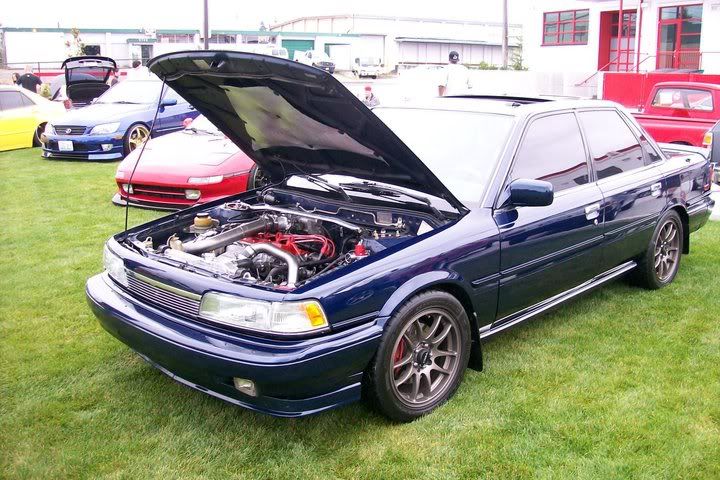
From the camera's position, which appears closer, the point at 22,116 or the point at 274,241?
the point at 274,241

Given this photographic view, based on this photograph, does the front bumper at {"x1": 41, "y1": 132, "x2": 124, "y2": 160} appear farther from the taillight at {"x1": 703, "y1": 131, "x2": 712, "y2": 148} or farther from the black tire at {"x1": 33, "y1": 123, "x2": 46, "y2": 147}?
the taillight at {"x1": 703, "y1": 131, "x2": 712, "y2": 148}


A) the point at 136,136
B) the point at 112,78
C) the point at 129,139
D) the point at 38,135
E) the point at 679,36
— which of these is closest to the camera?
the point at 129,139

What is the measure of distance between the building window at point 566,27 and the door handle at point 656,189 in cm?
2480

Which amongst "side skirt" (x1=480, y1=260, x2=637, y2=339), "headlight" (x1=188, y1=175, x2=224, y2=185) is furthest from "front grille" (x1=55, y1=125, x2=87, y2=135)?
"side skirt" (x1=480, y1=260, x2=637, y2=339)

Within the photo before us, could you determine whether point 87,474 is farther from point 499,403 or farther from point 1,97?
point 1,97

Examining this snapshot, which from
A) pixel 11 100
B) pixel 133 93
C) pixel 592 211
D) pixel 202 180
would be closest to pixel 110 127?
pixel 133 93

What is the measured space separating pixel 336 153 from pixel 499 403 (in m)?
1.66

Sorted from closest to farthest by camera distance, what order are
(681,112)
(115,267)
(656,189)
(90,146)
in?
(115,267) < (656,189) < (681,112) < (90,146)

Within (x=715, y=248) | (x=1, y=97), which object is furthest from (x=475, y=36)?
(x=715, y=248)

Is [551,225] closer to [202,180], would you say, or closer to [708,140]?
[202,180]

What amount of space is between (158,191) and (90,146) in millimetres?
4410

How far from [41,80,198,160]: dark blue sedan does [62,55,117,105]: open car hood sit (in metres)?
3.10

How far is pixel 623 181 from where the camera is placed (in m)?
4.68

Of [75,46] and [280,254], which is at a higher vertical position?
[75,46]
